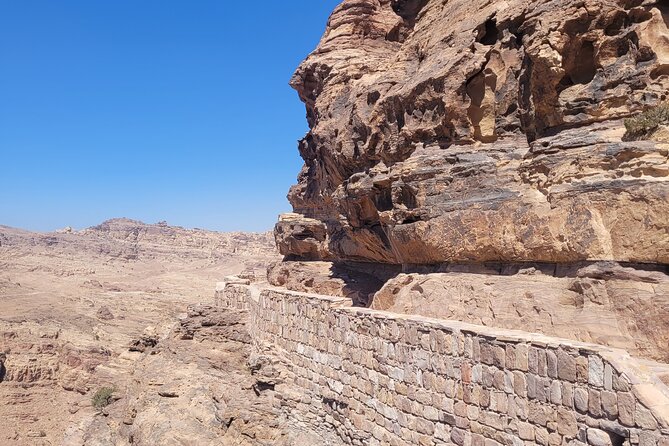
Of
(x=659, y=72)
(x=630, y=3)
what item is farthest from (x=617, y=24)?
(x=659, y=72)

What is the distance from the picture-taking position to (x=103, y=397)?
17.7 meters

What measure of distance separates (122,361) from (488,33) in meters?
15.4

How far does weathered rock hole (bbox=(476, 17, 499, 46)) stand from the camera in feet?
31.6

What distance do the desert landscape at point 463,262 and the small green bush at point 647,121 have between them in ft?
0.08

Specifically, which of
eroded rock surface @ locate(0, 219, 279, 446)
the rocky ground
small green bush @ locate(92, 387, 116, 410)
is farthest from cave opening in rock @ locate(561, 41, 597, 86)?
small green bush @ locate(92, 387, 116, 410)

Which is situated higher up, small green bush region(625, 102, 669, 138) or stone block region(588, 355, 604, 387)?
small green bush region(625, 102, 669, 138)

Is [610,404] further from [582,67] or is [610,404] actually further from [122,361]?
[122,361]

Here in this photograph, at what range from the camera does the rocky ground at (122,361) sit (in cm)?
1077

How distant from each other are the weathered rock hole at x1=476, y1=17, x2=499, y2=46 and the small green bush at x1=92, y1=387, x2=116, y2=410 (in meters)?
13.8

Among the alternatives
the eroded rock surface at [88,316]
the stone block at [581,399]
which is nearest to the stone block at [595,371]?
the stone block at [581,399]

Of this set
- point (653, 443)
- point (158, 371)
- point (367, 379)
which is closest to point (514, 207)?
point (367, 379)

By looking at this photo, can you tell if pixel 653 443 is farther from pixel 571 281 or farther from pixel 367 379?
pixel 367 379

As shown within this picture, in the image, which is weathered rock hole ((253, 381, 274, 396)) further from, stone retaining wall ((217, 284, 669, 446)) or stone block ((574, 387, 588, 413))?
stone block ((574, 387, 588, 413))

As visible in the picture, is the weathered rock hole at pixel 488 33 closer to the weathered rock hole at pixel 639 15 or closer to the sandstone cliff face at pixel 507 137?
the sandstone cliff face at pixel 507 137
